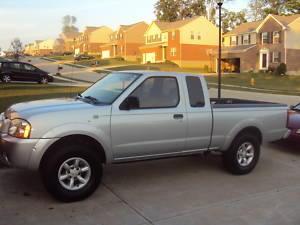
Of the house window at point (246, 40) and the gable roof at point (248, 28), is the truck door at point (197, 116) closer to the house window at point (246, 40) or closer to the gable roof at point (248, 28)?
the gable roof at point (248, 28)

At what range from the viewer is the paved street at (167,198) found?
4949mm

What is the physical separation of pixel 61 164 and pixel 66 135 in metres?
0.38

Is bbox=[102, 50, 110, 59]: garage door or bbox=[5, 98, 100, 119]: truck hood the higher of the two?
bbox=[102, 50, 110, 59]: garage door

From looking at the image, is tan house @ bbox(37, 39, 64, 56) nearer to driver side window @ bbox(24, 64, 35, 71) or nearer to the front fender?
driver side window @ bbox(24, 64, 35, 71)

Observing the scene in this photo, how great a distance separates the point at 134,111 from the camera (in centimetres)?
588

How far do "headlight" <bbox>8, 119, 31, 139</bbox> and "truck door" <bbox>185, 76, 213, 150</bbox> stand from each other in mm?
2414

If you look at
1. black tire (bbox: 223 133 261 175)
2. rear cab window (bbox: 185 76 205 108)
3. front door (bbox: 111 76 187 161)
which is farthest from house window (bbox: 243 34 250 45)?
front door (bbox: 111 76 187 161)

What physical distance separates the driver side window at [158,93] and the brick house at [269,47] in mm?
47572

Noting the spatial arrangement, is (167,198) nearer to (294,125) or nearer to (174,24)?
(294,125)

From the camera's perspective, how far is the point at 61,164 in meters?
5.34

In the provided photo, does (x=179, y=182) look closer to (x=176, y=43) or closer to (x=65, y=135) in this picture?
(x=65, y=135)

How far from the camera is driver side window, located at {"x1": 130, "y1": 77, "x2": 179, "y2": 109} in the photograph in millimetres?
6062

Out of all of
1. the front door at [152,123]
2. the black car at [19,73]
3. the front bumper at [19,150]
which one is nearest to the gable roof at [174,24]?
the black car at [19,73]

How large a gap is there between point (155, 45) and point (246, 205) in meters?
65.4
